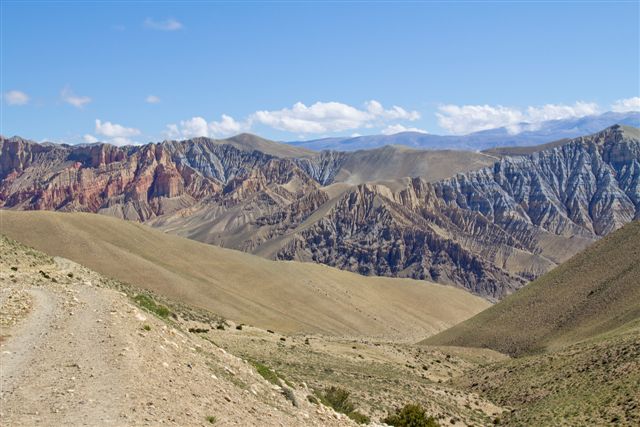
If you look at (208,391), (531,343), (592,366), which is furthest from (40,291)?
(531,343)

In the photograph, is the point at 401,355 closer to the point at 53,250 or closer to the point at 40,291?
the point at 40,291

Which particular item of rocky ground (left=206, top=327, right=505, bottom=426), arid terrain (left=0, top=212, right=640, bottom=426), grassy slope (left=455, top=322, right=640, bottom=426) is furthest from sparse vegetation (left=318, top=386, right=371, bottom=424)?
grassy slope (left=455, top=322, right=640, bottom=426)

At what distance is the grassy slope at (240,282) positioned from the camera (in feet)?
344

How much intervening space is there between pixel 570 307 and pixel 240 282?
63327mm

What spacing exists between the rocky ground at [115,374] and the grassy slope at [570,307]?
47.6m

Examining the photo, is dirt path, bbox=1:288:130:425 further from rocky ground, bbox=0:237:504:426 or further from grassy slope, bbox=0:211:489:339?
grassy slope, bbox=0:211:489:339

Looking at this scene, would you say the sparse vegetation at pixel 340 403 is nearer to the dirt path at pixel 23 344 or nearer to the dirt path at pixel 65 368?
the dirt path at pixel 65 368

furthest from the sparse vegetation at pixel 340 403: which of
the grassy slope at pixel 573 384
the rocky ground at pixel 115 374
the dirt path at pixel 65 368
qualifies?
the grassy slope at pixel 573 384

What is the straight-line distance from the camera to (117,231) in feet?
412

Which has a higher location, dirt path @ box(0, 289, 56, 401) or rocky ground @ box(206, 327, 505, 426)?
dirt path @ box(0, 289, 56, 401)

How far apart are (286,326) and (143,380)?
81.7 m

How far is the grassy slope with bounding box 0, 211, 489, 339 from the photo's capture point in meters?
105

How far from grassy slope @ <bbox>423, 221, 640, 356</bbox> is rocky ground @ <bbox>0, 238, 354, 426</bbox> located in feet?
156

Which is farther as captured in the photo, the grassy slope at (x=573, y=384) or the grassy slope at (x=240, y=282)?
the grassy slope at (x=240, y=282)
